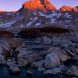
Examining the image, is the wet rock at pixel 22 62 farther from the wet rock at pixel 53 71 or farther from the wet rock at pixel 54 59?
the wet rock at pixel 53 71

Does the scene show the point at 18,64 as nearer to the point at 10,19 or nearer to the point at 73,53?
the point at 73,53

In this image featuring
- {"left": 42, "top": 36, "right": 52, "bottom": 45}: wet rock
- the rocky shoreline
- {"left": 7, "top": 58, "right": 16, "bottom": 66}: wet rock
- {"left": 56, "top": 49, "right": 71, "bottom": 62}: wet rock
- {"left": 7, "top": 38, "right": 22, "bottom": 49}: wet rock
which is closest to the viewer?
the rocky shoreline

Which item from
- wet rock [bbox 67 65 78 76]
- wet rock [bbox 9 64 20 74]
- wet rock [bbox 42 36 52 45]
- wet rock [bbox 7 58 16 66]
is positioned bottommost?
wet rock [bbox 67 65 78 76]

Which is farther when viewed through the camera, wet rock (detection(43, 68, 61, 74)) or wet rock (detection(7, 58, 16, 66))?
wet rock (detection(7, 58, 16, 66))

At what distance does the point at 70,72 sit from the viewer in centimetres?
2464

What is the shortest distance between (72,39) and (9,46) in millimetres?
13702

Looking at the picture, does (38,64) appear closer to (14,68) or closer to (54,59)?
(54,59)

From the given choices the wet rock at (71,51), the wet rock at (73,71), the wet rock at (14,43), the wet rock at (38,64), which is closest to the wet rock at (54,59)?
the wet rock at (38,64)

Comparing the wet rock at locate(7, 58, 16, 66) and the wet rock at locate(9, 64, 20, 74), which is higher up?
the wet rock at locate(7, 58, 16, 66)

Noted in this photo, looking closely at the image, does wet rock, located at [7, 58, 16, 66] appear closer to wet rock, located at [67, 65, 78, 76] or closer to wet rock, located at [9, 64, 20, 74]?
wet rock, located at [9, 64, 20, 74]

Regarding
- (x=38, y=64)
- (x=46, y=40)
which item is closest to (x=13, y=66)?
(x=38, y=64)

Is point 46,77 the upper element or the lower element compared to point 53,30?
lower

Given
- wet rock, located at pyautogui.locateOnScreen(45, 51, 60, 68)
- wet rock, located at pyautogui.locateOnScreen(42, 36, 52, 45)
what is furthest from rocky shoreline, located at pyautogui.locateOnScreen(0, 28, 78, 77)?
wet rock, located at pyautogui.locateOnScreen(42, 36, 52, 45)

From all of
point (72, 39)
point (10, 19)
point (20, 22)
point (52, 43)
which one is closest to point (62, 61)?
point (52, 43)
